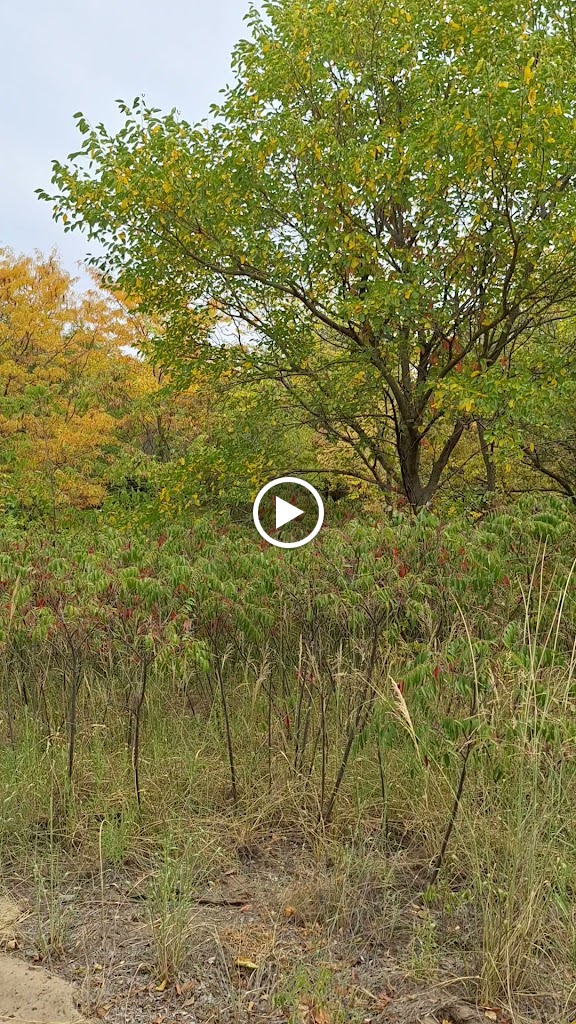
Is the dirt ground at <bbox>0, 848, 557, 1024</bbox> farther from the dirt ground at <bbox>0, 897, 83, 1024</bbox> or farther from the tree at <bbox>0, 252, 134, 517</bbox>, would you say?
the tree at <bbox>0, 252, 134, 517</bbox>

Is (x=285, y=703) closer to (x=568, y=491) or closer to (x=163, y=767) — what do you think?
(x=163, y=767)

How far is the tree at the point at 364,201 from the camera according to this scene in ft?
17.9

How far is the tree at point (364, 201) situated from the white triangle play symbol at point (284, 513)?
2.75 ft

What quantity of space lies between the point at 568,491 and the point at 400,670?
5.83m

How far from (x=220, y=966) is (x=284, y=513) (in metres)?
4.89

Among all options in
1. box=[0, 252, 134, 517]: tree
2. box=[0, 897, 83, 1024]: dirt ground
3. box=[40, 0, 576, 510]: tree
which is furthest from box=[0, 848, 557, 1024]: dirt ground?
box=[0, 252, 134, 517]: tree

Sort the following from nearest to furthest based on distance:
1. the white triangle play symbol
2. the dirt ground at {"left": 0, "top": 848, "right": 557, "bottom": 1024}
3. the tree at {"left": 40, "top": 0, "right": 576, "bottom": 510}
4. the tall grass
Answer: the dirt ground at {"left": 0, "top": 848, "right": 557, "bottom": 1024} < the tall grass < the tree at {"left": 40, "top": 0, "right": 576, "bottom": 510} < the white triangle play symbol

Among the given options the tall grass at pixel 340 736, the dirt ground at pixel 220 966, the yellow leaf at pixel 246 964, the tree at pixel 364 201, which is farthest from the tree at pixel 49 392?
the yellow leaf at pixel 246 964

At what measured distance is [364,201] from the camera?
595 cm

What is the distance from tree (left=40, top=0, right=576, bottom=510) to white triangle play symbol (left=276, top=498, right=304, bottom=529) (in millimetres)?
840

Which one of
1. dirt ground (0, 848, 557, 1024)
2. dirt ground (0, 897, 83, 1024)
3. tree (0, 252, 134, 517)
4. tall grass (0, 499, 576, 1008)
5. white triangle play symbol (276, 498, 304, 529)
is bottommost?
dirt ground (0, 897, 83, 1024)

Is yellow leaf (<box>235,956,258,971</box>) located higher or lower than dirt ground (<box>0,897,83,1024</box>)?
higher

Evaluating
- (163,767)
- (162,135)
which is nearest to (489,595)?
(163,767)

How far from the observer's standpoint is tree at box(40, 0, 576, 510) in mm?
5449
